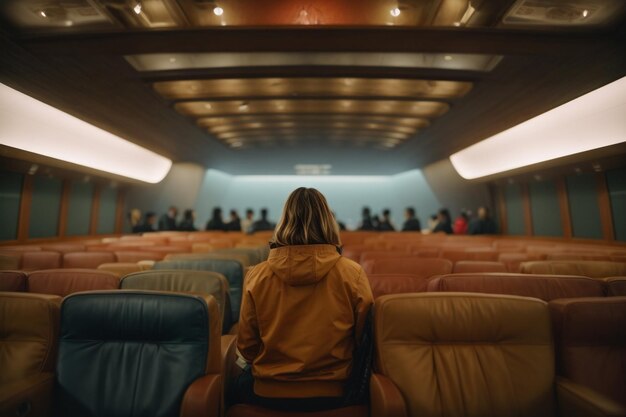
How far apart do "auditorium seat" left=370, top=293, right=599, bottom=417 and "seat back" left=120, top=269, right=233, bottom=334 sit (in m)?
1.38

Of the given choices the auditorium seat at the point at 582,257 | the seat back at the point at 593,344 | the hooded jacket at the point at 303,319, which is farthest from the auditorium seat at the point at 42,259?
the auditorium seat at the point at 582,257

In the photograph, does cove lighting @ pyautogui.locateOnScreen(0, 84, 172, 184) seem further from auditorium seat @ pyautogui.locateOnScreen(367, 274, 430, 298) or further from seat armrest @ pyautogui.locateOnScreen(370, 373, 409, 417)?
seat armrest @ pyautogui.locateOnScreen(370, 373, 409, 417)

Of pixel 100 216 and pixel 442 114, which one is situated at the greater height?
pixel 442 114

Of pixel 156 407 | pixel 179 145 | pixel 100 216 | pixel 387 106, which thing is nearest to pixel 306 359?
pixel 156 407

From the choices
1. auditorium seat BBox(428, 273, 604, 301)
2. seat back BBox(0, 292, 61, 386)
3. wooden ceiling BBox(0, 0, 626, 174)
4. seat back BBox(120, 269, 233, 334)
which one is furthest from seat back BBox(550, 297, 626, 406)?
wooden ceiling BBox(0, 0, 626, 174)

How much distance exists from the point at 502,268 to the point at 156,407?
346 centimetres

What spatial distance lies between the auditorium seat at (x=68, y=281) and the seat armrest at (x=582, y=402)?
10.1 ft

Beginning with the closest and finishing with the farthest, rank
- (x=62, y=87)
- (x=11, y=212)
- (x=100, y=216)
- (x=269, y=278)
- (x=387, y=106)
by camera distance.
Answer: (x=269, y=278), (x=62, y=87), (x=11, y=212), (x=387, y=106), (x=100, y=216)

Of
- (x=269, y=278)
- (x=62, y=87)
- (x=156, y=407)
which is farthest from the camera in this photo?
(x=62, y=87)

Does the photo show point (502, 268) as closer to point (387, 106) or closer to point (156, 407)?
→ point (156, 407)

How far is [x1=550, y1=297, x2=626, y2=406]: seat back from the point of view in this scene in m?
1.41

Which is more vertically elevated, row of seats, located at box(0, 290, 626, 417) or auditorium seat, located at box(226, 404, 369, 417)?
row of seats, located at box(0, 290, 626, 417)

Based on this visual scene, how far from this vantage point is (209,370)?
142 centimetres

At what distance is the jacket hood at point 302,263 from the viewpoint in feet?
4.56
